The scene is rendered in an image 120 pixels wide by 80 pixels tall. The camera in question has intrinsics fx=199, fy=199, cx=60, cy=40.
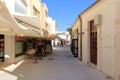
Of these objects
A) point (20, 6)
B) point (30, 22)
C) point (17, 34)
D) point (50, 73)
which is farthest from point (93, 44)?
point (20, 6)

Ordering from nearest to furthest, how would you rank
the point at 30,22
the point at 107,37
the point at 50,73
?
the point at 107,37 → the point at 50,73 → the point at 30,22

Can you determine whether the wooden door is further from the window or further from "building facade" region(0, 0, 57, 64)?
the window

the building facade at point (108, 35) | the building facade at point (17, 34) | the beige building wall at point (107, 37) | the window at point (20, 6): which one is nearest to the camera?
the building facade at point (108, 35)

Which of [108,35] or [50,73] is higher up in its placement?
[108,35]

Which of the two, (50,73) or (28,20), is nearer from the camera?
(50,73)

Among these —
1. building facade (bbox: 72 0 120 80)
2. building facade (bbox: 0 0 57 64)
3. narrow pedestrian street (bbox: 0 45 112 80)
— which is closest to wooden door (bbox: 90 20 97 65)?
building facade (bbox: 72 0 120 80)

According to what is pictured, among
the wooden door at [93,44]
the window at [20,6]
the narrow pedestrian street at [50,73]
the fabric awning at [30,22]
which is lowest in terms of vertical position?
the narrow pedestrian street at [50,73]

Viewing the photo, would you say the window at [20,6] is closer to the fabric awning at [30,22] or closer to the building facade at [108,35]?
the fabric awning at [30,22]

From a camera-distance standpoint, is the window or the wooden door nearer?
the wooden door

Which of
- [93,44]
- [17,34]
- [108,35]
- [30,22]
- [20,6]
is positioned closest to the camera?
[108,35]

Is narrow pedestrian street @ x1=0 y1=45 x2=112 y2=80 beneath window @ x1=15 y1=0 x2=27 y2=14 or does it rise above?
beneath

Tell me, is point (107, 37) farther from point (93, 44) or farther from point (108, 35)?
point (93, 44)

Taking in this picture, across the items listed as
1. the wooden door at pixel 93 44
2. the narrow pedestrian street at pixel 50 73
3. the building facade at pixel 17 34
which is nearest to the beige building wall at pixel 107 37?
the narrow pedestrian street at pixel 50 73

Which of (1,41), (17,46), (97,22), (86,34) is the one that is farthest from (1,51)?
(97,22)
